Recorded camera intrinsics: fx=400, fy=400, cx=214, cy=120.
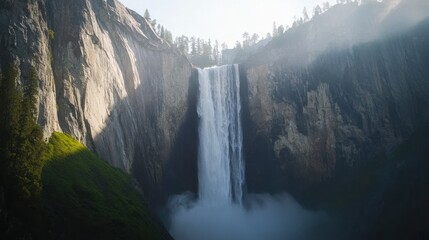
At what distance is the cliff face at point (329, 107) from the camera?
53750mm

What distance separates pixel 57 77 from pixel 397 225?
1457 inches

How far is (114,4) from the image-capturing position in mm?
51062

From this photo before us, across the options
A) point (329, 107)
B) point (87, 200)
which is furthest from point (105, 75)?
point (329, 107)

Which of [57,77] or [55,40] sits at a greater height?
[55,40]

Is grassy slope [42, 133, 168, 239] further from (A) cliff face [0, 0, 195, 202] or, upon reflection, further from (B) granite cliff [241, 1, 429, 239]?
(B) granite cliff [241, 1, 429, 239]

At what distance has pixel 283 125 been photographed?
190 ft

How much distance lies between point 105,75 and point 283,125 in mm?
27234

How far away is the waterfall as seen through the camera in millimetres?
57781

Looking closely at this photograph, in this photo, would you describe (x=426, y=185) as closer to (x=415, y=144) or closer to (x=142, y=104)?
(x=415, y=144)

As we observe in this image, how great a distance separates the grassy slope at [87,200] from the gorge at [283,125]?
699 centimetres

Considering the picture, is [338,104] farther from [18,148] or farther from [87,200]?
[18,148]

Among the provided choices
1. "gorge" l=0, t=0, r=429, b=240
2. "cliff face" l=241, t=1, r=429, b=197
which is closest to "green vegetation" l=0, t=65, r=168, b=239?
"gorge" l=0, t=0, r=429, b=240

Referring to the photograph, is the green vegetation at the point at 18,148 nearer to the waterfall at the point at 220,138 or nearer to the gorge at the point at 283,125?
the gorge at the point at 283,125

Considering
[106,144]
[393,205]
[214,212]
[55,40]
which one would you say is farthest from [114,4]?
[393,205]
